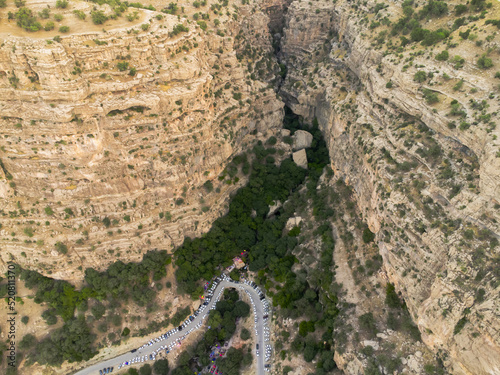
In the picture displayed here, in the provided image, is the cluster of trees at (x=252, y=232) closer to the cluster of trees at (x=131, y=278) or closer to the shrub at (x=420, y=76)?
the cluster of trees at (x=131, y=278)

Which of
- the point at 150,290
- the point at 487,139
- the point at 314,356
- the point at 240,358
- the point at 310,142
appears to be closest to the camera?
the point at 487,139

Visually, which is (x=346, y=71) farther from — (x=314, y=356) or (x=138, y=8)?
(x=314, y=356)

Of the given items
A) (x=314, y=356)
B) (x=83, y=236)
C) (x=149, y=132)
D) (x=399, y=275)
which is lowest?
(x=314, y=356)

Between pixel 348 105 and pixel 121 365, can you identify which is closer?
pixel 121 365

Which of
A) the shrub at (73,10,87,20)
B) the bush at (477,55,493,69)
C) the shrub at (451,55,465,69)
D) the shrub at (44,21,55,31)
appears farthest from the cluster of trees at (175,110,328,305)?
the shrub at (44,21,55,31)

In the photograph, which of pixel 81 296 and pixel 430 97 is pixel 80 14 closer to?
pixel 81 296

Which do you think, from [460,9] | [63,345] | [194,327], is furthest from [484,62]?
[63,345]

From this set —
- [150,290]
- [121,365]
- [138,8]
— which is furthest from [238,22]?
[121,365]
